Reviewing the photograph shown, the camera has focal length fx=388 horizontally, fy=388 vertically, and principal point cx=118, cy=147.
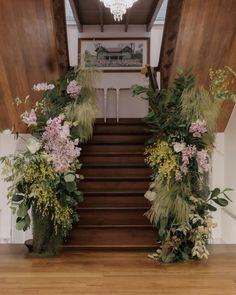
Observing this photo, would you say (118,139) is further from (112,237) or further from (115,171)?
(112,237)

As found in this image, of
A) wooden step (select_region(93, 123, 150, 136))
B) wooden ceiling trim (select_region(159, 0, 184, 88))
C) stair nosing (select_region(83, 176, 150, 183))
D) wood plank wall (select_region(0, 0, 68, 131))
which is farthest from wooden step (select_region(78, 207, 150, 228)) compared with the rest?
wooden ceiling trim (select_region(159, 0, 184, 88))

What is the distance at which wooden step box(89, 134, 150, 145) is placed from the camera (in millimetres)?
5793

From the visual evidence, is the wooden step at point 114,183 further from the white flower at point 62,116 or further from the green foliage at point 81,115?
the white flower at point 62,116

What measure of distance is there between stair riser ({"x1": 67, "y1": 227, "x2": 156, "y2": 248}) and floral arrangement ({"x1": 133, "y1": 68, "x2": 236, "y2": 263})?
0.95 ft

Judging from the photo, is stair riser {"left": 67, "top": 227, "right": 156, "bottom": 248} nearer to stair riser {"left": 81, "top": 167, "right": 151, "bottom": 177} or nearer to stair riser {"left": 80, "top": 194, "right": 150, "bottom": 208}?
stair riser {"left": 80, "top": 194, "right": 150, "bottom": 208}

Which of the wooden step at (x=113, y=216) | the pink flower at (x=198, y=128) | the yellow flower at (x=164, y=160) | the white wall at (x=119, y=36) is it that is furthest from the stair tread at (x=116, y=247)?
the white wall at (x=119, y=36)

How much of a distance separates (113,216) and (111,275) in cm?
134

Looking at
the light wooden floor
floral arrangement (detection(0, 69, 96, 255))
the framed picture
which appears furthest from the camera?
the framed picture

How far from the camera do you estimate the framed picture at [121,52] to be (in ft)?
28.9

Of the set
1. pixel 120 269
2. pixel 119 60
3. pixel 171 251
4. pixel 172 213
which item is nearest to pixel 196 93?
pixel 172 213

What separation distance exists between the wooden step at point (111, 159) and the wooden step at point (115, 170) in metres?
0.18

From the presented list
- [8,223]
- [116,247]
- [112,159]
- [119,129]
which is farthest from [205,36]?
[8,223]

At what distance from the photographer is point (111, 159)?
5.41 meters

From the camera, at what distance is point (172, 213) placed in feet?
11.8
